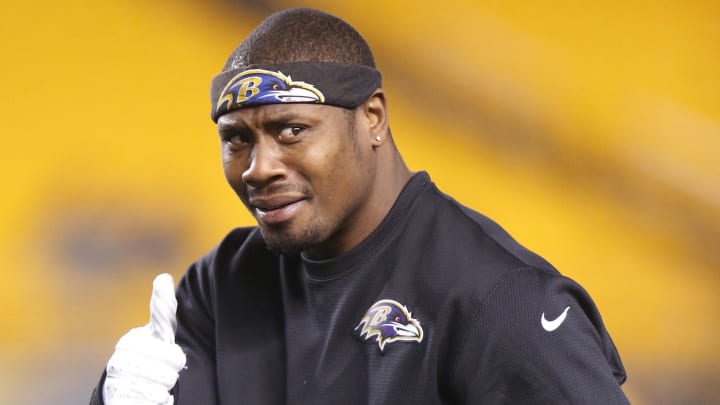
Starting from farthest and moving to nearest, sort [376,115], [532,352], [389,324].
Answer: [376,115] < [389,324] < [532,352]

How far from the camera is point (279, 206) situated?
63.9 inches

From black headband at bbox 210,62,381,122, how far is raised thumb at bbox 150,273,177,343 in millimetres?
292

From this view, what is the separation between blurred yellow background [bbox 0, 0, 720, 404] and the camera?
2.91 meters

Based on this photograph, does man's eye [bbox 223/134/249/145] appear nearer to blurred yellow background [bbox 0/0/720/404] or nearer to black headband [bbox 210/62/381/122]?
black headband [bbox 210/62/381/122]

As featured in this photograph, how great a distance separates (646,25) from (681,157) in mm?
369

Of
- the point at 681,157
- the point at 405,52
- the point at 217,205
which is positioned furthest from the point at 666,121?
the point at 217,205

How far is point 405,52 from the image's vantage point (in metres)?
3.03

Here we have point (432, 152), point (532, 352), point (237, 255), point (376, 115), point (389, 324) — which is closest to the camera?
point (532, 352)

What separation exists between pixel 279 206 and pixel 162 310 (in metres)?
0.27

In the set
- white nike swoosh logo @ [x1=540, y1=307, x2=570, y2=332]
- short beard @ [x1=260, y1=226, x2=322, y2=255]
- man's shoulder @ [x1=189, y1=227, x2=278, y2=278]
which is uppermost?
short beard @ [x1=260, y1=226, x2=322, y2=255]

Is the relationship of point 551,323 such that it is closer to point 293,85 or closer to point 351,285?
point 351,285

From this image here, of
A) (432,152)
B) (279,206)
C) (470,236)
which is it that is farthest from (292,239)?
(432,152)

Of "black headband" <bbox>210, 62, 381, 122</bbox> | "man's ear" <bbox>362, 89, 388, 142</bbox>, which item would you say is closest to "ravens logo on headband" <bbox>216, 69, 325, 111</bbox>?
"black headband" <bbox>210, 62, 381, 122</bbox>

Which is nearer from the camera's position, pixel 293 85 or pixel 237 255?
pixel 293 85
